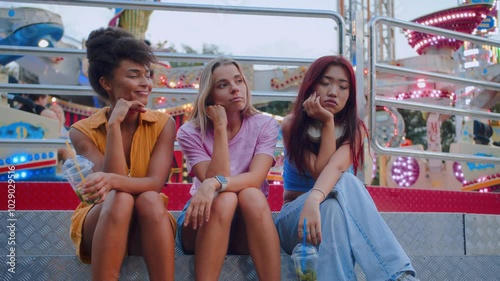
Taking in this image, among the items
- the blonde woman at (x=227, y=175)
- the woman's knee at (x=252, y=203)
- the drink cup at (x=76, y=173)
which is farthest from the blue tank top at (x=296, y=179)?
the drink cup at (x=76, y=173)

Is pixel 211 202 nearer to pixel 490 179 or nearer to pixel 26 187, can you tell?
pixel 26 187

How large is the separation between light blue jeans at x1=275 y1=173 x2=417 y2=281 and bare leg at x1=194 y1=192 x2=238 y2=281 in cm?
33

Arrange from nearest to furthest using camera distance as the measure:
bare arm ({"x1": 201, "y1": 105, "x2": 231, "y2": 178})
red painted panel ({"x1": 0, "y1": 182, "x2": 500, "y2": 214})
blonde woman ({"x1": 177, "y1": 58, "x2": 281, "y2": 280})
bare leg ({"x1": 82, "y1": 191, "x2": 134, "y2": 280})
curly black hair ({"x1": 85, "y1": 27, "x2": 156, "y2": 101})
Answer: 1. bare leg ({"x1": 82, "y1": 191, "x2": 134, "y2": 280})
2. blonde woman ({"x1": 177, "y1": 58, "x2": 281, "y2": 280})
3. bare arm ({"x1": 201, "y1": 105, "x2": 231, "y2": 178})
4. curly black hair ({"x1": 85, "y1": 27, "x2": 156, "y2": 101})
5. red painted panel ({"x1": 0, "y1": 182, "x2": 500, "y2": 214})

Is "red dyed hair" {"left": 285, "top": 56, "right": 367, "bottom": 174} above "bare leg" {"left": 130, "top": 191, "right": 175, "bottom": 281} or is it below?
above

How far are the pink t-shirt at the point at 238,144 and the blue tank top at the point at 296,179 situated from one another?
134 millimetres

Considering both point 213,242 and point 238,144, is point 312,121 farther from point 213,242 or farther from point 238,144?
point 213,242

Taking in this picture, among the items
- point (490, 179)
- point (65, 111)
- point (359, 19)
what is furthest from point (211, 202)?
point (65, 111)

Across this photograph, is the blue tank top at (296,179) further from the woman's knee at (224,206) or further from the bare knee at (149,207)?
the bare knee at (149,207)

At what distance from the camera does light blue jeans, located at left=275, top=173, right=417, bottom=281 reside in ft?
6.77

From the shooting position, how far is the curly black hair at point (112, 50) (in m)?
2.45

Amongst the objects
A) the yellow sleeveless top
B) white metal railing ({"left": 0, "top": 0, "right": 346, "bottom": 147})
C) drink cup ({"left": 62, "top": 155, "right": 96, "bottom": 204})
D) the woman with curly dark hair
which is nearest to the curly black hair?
the woman with curly dark hair

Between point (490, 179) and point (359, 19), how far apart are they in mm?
5514

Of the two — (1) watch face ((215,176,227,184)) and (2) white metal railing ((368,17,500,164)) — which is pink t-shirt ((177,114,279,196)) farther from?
(2) white metal railing ((368,17,500,164))

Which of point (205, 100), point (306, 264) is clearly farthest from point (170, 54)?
point (306, 264)
